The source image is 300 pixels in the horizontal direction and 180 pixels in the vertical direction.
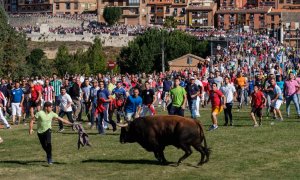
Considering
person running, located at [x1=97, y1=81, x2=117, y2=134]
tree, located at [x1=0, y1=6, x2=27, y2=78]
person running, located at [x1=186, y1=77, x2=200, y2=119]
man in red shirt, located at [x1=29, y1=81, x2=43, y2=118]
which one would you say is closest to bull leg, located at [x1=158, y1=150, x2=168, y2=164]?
person running, located at [x1=97, y1=81, x2=117, y2=134]

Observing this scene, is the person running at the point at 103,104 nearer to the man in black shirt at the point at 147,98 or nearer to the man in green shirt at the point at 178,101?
the man in black shirt at the point at 147,98

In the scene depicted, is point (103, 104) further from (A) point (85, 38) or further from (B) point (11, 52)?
(A) point (85, 38)

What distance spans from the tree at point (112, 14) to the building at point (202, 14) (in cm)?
1411

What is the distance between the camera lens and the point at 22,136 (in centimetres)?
2580

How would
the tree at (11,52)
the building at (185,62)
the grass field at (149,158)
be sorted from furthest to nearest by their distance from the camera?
1. the building at (185,62)
2. the tree at (11,52)
3. the grass field at (149,158)

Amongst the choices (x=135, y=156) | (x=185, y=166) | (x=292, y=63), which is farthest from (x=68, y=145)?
(x=292, y=63)

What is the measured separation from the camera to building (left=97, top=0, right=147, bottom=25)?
506 ft

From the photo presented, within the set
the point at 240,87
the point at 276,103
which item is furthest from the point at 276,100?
the point at 240,87

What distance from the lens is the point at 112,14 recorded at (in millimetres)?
148625

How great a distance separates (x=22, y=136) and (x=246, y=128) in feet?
24.3

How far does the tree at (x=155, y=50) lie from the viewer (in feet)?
330

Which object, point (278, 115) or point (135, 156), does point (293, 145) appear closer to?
point (135, 156)

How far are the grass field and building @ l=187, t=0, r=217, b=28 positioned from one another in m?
113

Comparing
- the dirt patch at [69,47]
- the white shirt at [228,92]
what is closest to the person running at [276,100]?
the white shirt at [228,92]
